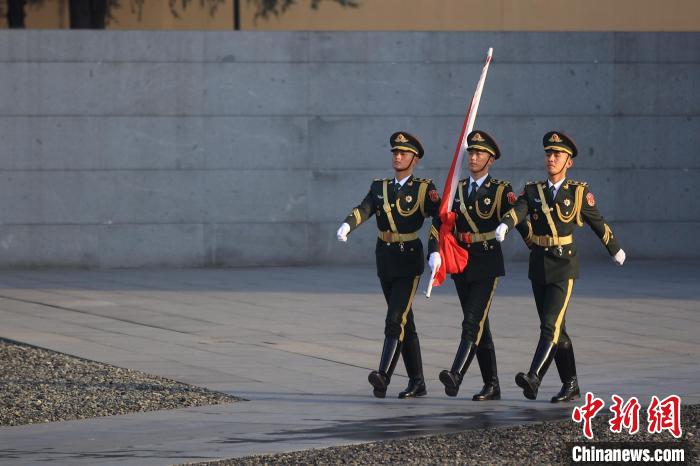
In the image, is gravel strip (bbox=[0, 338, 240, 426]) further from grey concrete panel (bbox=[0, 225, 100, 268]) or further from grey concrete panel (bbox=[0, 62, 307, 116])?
grey concrete panel (bbox=[0, 62, 307, 116])

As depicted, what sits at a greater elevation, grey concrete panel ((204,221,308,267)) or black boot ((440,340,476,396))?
black boot ((440,340,476,396))

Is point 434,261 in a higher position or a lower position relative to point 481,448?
higher

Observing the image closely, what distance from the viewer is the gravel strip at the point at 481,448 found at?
29.0 ft

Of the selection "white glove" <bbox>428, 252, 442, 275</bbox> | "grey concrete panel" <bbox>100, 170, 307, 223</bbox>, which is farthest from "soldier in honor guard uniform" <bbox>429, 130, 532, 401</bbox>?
"grey concrete panel" <bbox>100, 170, 307, 223</bbox>

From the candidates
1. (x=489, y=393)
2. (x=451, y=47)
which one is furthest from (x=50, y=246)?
(x=489, y=393)

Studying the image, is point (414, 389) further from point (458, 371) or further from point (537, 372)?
point (537, 372)

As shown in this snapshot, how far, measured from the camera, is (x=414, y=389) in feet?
37.2

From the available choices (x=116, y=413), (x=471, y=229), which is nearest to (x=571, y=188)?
(x=471, y=229)

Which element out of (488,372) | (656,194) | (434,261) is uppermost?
(434,261)

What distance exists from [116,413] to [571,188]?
3601 mm

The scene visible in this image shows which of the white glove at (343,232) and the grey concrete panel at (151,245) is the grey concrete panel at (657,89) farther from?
the white glove at (343,232)

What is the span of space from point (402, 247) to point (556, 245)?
1.13 m

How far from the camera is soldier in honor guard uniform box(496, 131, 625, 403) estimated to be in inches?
433

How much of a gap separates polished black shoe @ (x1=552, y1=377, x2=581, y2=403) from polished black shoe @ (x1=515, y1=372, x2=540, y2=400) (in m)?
0.21
